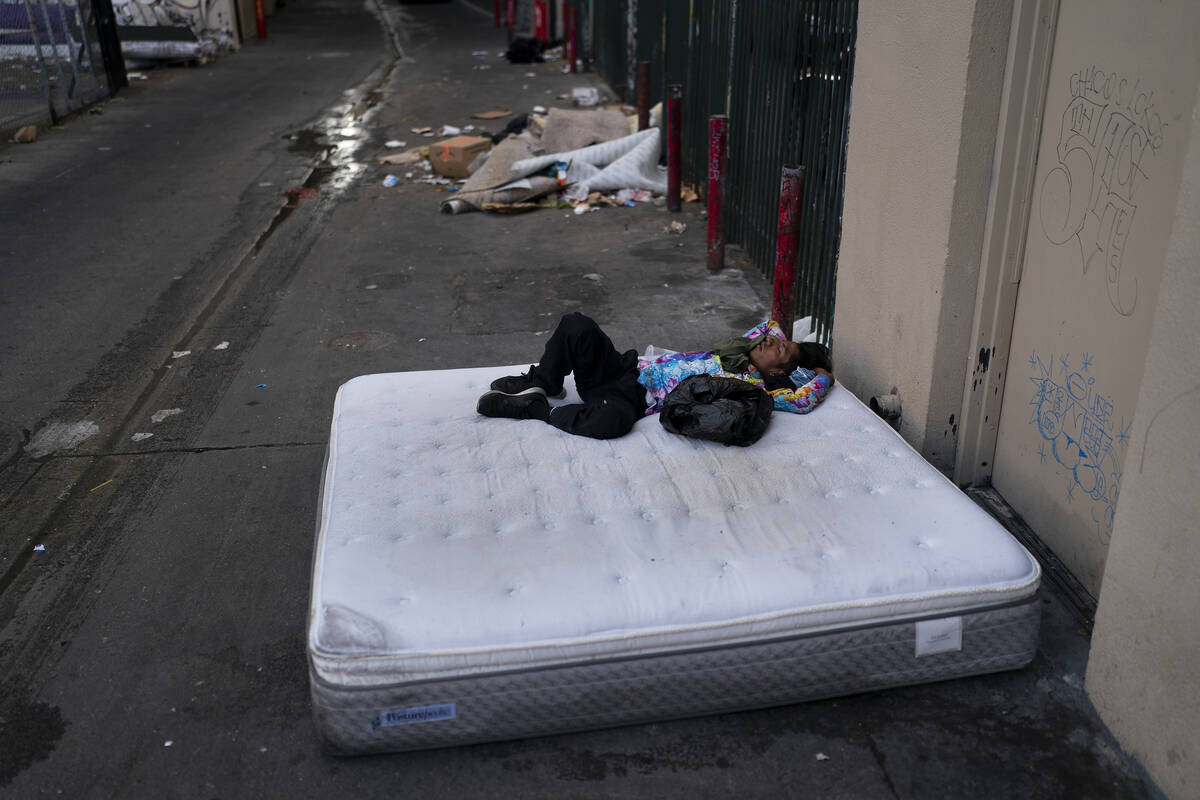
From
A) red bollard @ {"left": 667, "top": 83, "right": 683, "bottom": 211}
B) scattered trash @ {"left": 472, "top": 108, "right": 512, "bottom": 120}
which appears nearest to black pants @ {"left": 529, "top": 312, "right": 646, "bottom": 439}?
red bollard @ {"left": 667, "top": 83, "right": 683, "bottom": 211}

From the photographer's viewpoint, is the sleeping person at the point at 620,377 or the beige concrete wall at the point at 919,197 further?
the sleeping person at the point at 620,377

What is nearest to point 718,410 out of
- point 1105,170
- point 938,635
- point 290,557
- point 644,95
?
point 938,635

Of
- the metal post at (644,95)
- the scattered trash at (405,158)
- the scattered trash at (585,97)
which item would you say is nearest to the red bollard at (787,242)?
the metal post at (644,95)

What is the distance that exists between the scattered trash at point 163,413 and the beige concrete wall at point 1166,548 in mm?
4544

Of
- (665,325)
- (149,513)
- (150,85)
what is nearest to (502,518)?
(149,513)

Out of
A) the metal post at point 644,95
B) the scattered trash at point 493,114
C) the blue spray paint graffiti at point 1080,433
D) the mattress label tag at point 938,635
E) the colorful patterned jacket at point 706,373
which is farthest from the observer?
the scattered trash at point 493,114

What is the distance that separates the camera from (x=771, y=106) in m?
6.77

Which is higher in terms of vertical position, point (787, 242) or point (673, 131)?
point (673, 131)

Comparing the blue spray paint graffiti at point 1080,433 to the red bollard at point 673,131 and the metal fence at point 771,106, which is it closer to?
the metal fence at point 771,106

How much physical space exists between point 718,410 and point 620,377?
0.67m

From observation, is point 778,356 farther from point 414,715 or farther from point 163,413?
point 163,413

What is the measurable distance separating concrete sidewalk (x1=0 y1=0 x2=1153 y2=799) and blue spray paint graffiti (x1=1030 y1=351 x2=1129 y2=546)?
411 mm

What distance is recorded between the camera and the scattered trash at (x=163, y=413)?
518 centimetres

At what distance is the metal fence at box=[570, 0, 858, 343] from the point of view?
18.3 feet
